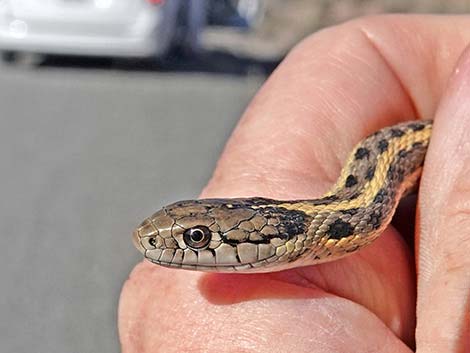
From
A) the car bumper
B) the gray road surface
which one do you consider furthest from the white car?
the gray road surface

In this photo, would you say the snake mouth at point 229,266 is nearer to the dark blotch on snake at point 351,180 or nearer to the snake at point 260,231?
the snake at point 260,231

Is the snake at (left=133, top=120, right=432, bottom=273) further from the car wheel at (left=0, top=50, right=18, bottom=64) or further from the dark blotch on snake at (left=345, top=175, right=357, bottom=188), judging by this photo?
the car wheel at (left=0, top=50, right=18, bottom=64)

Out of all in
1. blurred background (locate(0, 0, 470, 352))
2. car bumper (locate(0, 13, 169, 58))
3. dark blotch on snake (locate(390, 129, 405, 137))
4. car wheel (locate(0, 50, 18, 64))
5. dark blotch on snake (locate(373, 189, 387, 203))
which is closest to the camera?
dark blotch on snake (locate(373, 189, 387, 203))

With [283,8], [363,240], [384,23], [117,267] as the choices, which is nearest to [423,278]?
[363,240]

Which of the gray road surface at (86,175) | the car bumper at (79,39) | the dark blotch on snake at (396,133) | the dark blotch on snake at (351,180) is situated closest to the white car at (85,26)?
the car bumper at (79,39)

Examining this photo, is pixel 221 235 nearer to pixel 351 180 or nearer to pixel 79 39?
pixel 351 180

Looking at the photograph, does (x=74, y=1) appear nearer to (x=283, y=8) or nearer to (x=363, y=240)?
(x=283, y=8)
